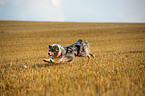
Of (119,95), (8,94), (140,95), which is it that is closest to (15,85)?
(8,94)

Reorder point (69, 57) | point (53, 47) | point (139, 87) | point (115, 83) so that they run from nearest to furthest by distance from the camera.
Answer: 1. point (139, 87)
2. point (115, 83)
3. point (53, 47)
4. point (69, 57)

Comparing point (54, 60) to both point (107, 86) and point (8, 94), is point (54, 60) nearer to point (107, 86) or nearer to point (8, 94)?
point (8, 94)

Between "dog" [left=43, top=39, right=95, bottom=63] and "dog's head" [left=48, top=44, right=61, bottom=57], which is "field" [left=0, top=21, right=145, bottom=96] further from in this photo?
"dog's head" [left=48, top=44, right=61, bottom=57]

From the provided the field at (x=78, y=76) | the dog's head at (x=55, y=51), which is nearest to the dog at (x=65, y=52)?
the dog's head at (x=55, y=51)

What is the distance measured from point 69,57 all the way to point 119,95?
3.25 meters

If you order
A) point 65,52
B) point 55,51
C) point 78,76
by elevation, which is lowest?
point 78,76

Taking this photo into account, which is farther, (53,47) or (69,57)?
(69,57)

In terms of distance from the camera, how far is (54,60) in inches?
202

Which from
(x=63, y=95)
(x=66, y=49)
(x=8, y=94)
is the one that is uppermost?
(x=66, y=49)

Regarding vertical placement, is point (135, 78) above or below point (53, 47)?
below

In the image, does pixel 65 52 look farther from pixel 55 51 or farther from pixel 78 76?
pixel 78 76

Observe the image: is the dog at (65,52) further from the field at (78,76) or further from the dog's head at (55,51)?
the field at (78,76)

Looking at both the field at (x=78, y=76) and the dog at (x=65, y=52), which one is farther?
the dog at (x=65, y=52)

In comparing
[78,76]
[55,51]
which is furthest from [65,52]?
[78,76]
